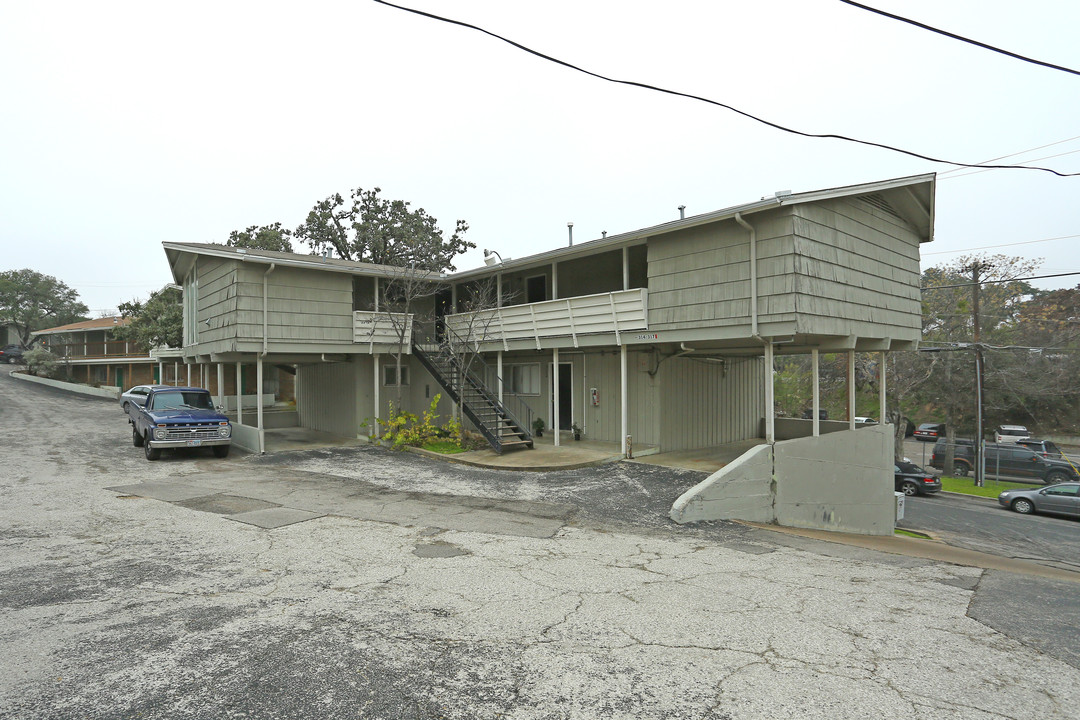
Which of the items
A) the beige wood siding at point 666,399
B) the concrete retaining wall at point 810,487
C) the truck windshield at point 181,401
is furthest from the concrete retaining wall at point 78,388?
the concrete retaining wall at point 810,487

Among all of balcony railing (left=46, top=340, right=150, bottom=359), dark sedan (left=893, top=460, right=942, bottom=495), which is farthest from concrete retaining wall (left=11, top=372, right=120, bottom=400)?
dark sedan (left=893, top=460, right=942, bottom=495)

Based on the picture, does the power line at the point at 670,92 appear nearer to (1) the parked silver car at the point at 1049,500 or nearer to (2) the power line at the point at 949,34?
(2) the power line at the point at 949,34

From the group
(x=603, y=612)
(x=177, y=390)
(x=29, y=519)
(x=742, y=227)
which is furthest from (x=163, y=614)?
(x=177, y=390)

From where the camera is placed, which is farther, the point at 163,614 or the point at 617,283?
the point at 617,283

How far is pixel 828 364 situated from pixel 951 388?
7.92 meters

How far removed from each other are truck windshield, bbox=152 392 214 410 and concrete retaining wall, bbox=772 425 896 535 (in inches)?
577

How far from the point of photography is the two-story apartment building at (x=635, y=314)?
37.2 ft

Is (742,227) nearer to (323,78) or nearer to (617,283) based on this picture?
(617,283)

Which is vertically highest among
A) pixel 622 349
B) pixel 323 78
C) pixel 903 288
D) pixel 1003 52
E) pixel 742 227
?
pixel 323 78

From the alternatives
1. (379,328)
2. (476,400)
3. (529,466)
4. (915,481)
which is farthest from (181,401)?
(915,481)

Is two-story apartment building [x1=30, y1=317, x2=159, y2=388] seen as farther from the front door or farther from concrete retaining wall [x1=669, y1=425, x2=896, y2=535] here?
concrete retaining wall [x1=669, y1=425, x2=896, y2=535]

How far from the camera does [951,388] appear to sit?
89.6 ft

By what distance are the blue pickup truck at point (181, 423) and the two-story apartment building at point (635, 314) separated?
3.93ft

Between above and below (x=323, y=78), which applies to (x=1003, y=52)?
below
